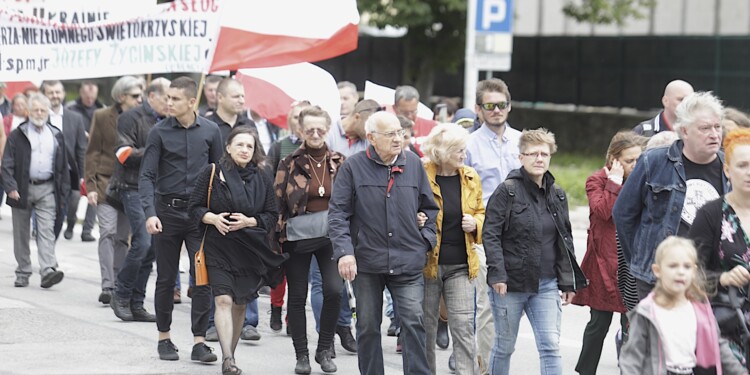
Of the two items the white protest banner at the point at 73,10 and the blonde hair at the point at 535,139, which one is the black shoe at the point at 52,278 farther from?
the blonde hair at the point at 535,139

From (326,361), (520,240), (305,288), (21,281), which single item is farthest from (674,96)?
(21,281)

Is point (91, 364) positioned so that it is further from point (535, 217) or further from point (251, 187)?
point (535, 217)

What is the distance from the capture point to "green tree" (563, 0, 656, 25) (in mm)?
34375

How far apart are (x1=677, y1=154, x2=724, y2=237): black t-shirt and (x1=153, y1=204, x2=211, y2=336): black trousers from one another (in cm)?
350

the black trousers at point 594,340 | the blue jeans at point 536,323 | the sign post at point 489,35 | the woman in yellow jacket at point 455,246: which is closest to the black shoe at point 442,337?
the black trousers at point 594,340

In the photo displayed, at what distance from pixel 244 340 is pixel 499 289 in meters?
3.14

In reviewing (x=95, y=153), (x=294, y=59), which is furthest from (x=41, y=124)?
(x=294, y=59)

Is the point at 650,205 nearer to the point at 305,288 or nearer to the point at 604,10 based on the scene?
the point at 305,288

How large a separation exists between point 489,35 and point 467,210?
10598 millimetres

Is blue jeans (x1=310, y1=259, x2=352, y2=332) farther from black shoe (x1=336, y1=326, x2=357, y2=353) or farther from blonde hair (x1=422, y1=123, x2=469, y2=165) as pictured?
blonde hair (x1=422, y1=123, x2=469, y2=165)

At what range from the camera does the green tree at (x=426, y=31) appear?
1315 inches

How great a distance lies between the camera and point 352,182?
8.09 metres

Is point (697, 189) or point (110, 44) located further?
point (110, 44)

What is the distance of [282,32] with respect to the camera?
12.1 metres
